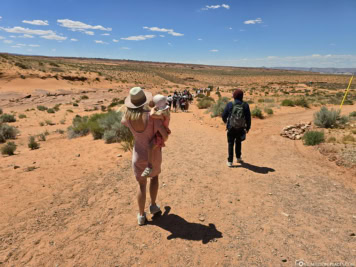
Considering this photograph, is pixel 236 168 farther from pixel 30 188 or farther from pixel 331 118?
pixel 331 118

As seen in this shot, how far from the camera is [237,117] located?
205 inches

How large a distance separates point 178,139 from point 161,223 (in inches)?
211

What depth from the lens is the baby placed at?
2.75 meters

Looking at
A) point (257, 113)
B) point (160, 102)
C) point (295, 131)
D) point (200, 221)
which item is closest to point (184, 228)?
point (200, 221)

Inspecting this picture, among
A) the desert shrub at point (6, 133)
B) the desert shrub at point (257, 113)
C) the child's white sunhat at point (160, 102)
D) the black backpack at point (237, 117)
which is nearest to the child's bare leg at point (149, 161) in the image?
the child's white sunhat at point (160, 102)

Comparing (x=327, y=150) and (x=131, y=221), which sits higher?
(x=327, y=150)

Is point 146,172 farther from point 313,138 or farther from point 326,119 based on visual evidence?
point 326,119

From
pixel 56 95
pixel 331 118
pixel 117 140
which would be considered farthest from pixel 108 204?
pixel 56 95

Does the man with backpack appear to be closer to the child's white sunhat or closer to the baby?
the baby

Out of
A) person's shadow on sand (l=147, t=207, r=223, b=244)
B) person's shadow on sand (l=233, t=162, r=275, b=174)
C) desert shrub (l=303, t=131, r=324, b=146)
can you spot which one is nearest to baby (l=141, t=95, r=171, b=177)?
person's shadow on sand (l=147, t=207, r=223, b=244)

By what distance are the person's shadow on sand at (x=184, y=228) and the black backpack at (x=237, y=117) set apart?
251cm

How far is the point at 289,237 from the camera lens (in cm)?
320

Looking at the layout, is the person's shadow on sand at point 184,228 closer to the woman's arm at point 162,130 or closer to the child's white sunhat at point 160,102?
the woman's arm at point 162,130

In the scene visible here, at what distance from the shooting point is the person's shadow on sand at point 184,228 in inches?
129
